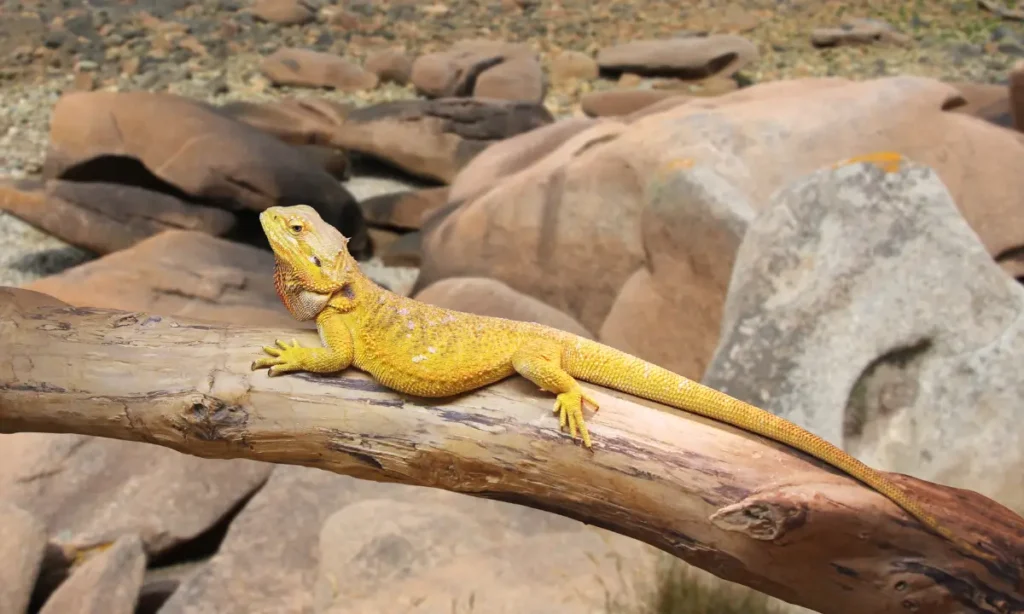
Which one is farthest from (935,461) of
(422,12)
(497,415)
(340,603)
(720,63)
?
(422,12)

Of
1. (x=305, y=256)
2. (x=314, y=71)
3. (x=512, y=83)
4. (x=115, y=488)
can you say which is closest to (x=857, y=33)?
(x=512, y=83)

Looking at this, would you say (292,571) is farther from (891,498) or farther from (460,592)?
(891,498)

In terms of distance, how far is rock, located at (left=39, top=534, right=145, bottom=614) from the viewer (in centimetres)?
279

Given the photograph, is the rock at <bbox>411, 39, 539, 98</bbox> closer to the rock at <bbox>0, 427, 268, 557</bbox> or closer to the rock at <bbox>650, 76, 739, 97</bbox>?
the rock at <bbox>650, 76, 739, 97</bbox>

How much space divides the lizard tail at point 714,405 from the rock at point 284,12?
566 cm

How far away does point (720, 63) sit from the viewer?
673cm

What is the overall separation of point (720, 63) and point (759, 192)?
3.26 metres

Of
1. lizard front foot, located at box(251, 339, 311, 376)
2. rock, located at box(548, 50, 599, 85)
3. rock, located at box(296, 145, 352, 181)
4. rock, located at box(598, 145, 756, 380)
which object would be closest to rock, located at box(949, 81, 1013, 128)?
rock, located at box(598, 145, 756, 380)

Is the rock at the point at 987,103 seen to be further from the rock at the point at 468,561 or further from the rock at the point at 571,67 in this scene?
the rock at the point at 468,561

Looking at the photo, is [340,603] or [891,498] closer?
[891,498]

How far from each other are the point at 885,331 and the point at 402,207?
3855 mm

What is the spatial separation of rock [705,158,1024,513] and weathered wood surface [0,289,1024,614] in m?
0.95

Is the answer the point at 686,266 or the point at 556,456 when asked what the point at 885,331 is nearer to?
the point at 686,266

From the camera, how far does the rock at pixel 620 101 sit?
6.33 metres
